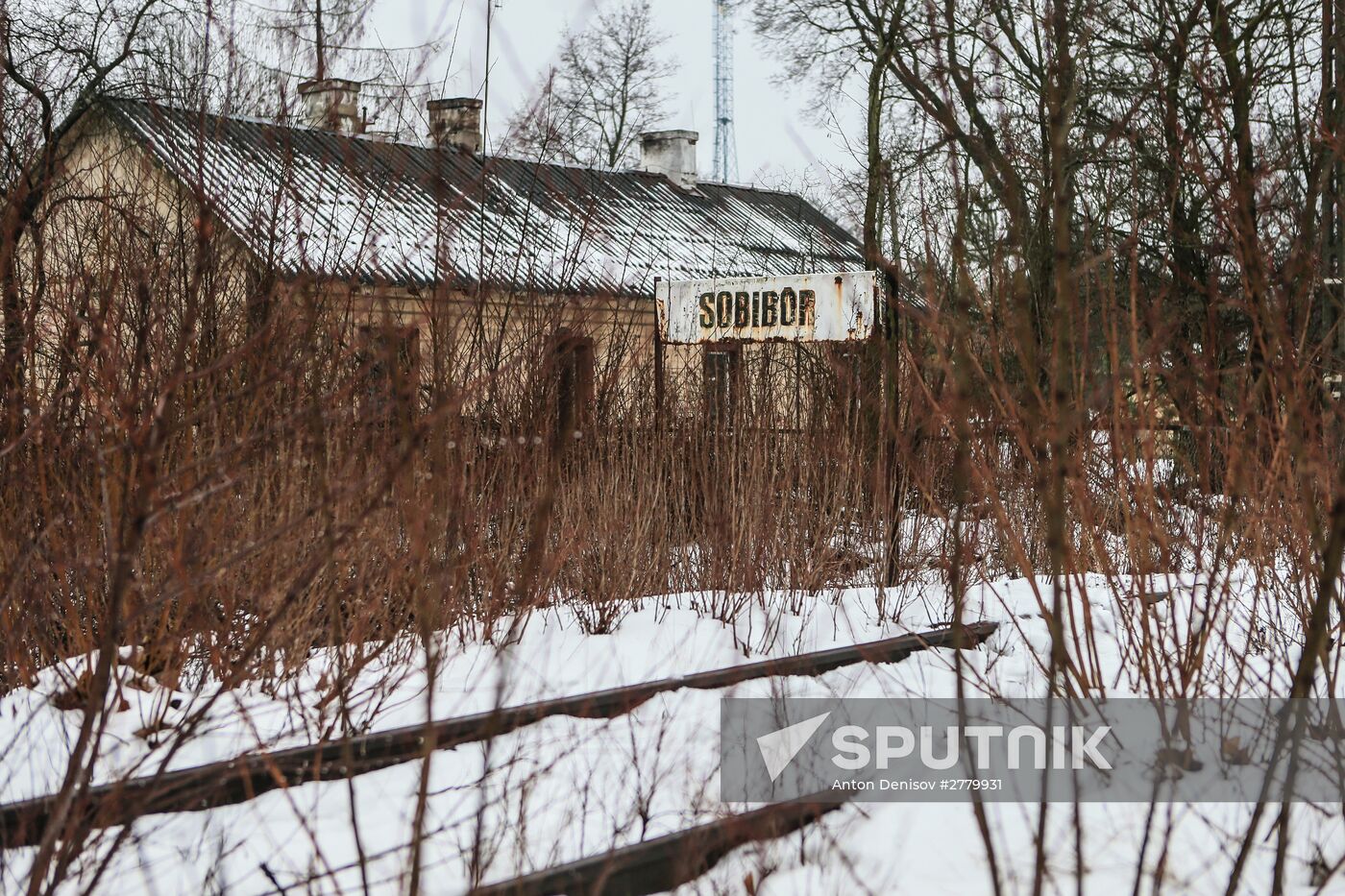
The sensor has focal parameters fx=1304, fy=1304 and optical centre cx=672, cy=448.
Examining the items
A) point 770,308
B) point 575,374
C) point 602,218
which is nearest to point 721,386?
point 770,308

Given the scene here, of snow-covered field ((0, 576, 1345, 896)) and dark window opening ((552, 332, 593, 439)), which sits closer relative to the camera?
snow-covered field ((0, 576, 1345, 896))

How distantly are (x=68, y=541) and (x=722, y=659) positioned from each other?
8.89 feet

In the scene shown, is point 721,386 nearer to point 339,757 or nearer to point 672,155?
point 339,757

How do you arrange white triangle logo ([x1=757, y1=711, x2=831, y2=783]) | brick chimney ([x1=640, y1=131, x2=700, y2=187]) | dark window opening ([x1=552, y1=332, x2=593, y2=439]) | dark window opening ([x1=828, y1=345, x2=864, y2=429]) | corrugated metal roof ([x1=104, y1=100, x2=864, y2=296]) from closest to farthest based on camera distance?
white triangle logo ([x1=757, y1=711, x2=831, y2=783])
dark window opening ([x1=552, y1=332, x2=593, y2=439])
dark window opening ([x1=828, y1=345, x2=864, y2=429])
corrugated metal roof ([x1=104, y1=100, x2=864, y2=296])
brick chimney ([x1=640, y1=131, x2=700, y2=187])

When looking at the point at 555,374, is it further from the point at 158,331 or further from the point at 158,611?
the point at 158,611

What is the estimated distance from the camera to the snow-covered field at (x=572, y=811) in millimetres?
3025

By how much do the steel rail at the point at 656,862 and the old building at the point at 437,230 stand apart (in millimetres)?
1035

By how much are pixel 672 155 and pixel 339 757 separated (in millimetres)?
23034

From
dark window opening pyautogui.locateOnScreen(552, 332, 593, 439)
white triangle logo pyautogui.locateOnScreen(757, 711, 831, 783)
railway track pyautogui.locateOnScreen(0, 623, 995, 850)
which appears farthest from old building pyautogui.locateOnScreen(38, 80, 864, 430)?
white triangle logo pyautogui.locateOnScreen(757, 711, 831, 783)

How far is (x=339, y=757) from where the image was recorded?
3.89m

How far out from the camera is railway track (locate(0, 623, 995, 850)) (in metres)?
2.80

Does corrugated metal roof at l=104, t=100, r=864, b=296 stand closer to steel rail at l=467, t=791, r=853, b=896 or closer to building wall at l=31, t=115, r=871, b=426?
building wall at l=31, t=115, r=871, b=426

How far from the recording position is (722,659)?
5797 mm

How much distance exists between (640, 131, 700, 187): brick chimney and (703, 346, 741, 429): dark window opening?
1722 cm
